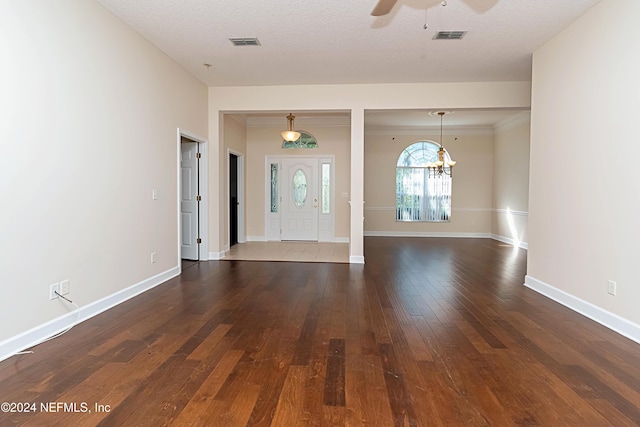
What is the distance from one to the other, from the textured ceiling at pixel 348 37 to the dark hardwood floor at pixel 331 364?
9.51 ft

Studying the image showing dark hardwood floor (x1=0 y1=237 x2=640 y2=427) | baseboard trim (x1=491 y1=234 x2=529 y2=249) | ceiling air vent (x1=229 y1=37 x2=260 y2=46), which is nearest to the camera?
dark hardwood floor (x1=0 y1=237 x2=640 y2=427)

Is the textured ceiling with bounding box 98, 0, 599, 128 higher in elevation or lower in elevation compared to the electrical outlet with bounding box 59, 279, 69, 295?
higher

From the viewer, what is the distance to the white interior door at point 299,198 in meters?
8.57

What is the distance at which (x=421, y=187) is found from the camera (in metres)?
10.1

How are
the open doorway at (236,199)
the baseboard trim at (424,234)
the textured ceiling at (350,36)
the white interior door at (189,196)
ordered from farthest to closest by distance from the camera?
the baseboard trim at (424,234) → the open doorway at (236,199) → the white interior door at (189,196) → the textured ceiling at (350,36)

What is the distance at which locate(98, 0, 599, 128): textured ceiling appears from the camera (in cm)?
343

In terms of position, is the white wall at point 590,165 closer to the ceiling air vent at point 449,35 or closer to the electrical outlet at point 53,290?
the ceiling air vent at point 449,35

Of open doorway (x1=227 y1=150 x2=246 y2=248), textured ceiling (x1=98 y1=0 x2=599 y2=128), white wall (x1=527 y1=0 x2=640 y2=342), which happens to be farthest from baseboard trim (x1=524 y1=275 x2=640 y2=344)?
open doorway (x1=227 y1=150 x2=246 y2=248)

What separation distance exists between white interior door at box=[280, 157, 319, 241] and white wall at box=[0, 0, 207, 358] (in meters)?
4.18

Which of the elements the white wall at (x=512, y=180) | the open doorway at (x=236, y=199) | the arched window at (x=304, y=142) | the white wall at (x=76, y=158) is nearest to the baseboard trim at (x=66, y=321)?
the white wall at (x=76, y=158)

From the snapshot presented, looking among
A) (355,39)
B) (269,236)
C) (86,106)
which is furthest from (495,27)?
(269,236)

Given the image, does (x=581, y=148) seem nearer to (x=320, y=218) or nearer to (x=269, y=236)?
(x=320, y=218)

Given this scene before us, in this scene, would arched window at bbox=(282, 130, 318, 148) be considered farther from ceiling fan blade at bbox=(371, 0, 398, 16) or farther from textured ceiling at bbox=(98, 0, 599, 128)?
ceiling fan blade at bbox=(371, 0, 398, 16)

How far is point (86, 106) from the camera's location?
320 cm
